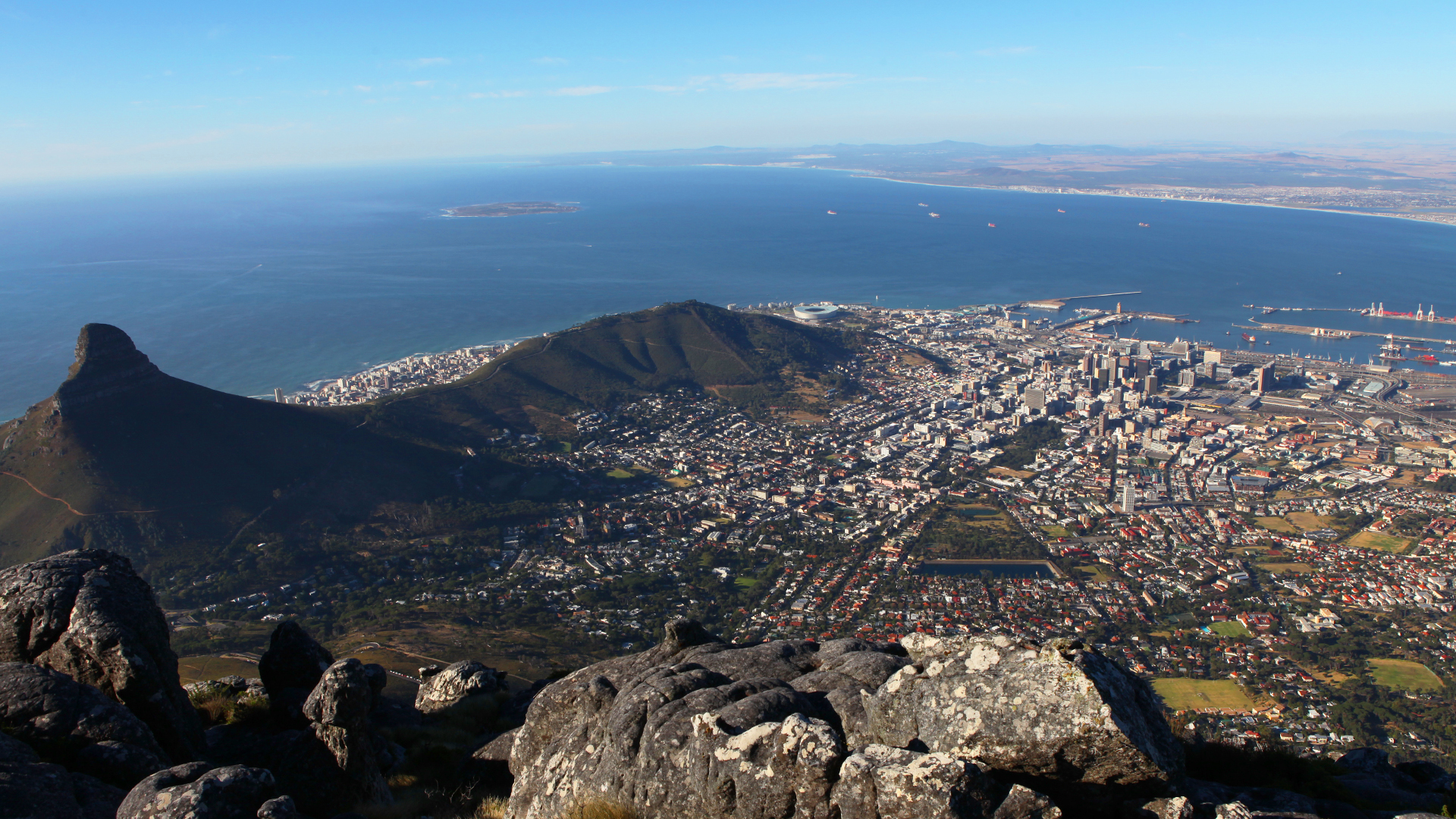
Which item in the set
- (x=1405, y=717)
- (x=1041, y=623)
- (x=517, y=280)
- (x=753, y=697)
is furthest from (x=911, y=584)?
(x=517, y=280)

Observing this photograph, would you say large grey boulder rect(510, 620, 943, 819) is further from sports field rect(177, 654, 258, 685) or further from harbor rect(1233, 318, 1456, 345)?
harbor rect(1233, 318, 1456, 345)

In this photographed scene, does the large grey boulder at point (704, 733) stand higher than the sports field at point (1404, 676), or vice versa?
the large grey boulder at point (704, 733)

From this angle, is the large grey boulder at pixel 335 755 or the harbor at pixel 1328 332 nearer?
the large grey boulder at pixel 335 755

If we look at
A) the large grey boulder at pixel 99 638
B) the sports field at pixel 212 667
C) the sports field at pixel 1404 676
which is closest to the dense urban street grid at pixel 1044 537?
the sports field at pixel 1404 676

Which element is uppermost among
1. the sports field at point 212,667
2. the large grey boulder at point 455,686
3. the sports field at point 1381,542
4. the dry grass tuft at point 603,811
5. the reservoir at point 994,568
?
the dry grass tuft at point 603,811

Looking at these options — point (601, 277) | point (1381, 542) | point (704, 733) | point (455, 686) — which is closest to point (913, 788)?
point (704, 733)

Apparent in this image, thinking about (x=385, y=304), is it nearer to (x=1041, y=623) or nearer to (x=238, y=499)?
(x=238, y=499)

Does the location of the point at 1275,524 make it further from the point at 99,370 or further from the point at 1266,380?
the point at 99,370

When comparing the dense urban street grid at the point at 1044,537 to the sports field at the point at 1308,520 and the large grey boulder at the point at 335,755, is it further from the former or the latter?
the large grey boulder at the point at 335,755

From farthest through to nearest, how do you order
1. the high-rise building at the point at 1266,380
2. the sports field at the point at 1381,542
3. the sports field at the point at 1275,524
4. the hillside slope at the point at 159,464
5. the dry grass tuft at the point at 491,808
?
1. the high-rise building at the point at 1266,380
2. the sports field at the point at 1275,524
3. the hillside slope at the point at 159,464
4. the sports field at the point at 1381,542
5. the dry grass tuft at the point at 491,808
